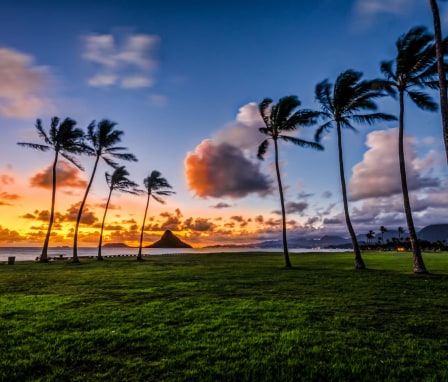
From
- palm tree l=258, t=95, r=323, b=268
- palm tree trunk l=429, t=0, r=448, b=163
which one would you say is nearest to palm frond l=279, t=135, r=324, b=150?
palm tree l=258, t=95, r=323, b=268

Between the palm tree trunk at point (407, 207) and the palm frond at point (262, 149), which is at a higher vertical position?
the palm frond at point (262, 149)

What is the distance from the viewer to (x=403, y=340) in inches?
249

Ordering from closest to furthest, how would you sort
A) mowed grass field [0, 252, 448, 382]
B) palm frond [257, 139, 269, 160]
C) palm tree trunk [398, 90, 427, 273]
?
mowed grass field [0, 252, 448, 382], palm tree trunk [398, 90, 427, 273], palm frond [257, 139, 269, 160]

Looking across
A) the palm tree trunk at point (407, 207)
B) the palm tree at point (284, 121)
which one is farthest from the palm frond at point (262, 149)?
the palm tree trunk at point (407, 207)

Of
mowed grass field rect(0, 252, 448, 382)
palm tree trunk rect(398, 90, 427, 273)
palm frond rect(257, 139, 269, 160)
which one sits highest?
palm frond rect(257, 139, 269, 160)

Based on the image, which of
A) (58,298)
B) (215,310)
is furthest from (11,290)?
(215,310)

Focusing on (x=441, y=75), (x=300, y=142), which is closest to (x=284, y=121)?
(x=300, y=142)

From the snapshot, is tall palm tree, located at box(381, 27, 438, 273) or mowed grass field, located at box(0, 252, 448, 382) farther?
tall palm tree, located at box(381, 27, 438, 273)

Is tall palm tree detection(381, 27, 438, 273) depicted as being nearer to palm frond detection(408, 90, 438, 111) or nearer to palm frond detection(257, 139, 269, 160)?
palm frond detection(408, 90, 438, 111)

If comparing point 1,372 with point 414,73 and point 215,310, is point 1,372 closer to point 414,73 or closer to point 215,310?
point 215,310

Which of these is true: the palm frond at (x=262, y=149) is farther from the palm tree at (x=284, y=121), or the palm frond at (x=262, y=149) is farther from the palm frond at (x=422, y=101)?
the palm frond at (x=422, y=101)

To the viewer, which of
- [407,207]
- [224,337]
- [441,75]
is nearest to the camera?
[224,337]

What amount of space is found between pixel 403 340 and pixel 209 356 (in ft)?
13.3

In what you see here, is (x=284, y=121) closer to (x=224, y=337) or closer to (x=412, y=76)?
(x=412, y=76)
